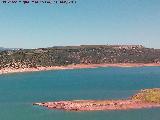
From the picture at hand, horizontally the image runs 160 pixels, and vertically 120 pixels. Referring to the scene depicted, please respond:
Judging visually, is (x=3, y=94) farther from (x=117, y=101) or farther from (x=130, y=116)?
(x=130, y=116)

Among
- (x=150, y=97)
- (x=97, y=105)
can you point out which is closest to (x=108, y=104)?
(x=97, y=105)

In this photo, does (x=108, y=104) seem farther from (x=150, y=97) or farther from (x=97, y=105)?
(x=150, y=97)

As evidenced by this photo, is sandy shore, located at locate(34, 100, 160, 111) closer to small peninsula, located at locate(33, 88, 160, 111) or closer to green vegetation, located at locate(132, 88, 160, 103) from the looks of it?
small peninsula, located at locate(33, 88, 160, 111)

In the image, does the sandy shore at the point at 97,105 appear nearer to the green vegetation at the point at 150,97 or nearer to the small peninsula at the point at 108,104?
the small peninsula at the point at 108,104

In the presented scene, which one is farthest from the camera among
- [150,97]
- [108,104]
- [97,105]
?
[150,97]

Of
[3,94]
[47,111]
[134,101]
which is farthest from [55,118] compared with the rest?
[3,94]

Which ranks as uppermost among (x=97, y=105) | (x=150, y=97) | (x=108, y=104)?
(x=150, y=97)

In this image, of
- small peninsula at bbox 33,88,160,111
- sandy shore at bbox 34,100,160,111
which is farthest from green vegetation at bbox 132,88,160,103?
sandy shore at bbox 34,100,160,111

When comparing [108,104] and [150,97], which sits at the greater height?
[150,97]
